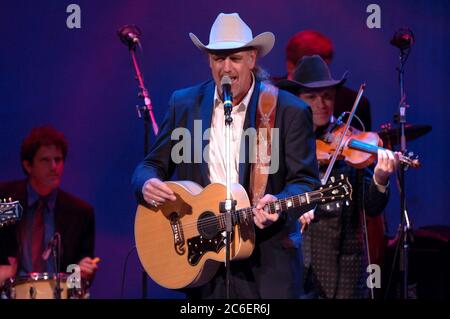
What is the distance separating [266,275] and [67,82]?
3358mm

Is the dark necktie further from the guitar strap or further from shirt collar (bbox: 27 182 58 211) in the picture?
the guitar strap

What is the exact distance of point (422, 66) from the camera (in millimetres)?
7133

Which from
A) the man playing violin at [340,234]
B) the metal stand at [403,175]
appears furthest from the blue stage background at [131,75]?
the man playing violin at [340,234]

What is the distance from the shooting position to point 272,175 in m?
4.79

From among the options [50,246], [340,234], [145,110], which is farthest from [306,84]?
[50,246]

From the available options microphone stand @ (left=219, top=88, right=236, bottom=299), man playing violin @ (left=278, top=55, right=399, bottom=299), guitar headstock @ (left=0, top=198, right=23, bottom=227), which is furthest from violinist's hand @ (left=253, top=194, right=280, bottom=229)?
guitar headstock @ (left=0, top=198, right=23, bottom=227)

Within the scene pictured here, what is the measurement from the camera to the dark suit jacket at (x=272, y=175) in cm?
462

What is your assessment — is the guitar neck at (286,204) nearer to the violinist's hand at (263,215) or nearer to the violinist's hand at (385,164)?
the violinist's hand at (263,215)

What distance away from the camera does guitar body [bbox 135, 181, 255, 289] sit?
4625 mm

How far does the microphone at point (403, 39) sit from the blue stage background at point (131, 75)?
1.62ft

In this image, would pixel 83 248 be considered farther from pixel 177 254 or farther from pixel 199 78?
pixel 177 254

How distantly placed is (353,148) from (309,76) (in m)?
0.80

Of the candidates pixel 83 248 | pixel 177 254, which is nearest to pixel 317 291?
pixel 177 254

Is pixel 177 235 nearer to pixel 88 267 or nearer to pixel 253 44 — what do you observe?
pixel 253 44
